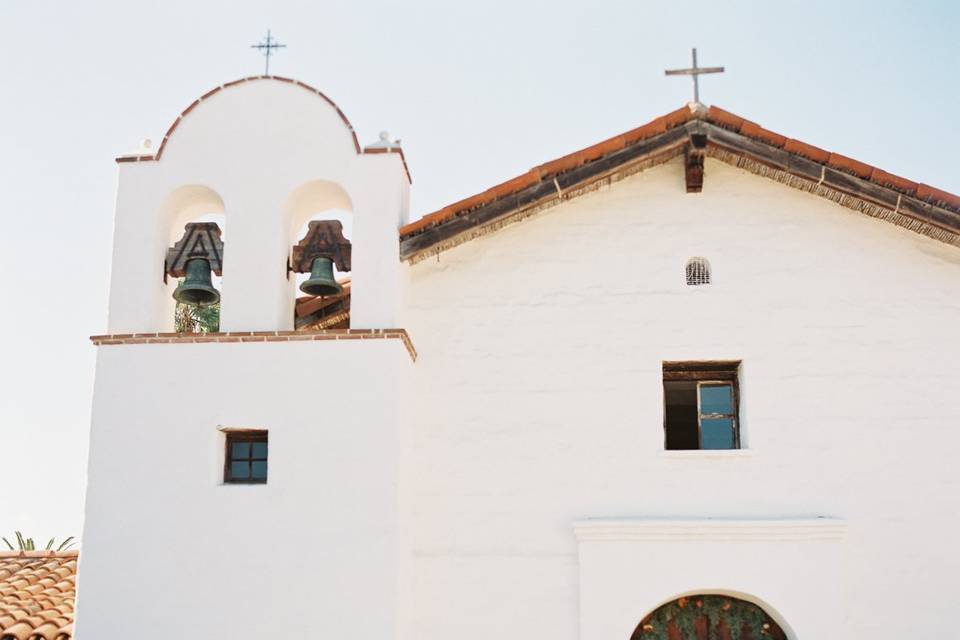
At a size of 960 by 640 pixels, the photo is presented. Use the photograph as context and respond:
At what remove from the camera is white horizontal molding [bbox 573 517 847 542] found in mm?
10867

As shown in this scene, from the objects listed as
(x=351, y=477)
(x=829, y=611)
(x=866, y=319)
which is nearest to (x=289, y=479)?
(x=351, y=477)

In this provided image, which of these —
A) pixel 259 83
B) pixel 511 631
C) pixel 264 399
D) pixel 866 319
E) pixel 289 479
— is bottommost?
pixel 511 631

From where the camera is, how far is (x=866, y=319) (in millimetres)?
11555

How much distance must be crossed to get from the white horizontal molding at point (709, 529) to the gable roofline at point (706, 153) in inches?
112

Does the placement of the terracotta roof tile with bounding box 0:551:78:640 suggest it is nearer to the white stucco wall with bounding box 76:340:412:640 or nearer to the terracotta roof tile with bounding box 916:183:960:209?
the white stucco wall with bounding box 76:340:412:640

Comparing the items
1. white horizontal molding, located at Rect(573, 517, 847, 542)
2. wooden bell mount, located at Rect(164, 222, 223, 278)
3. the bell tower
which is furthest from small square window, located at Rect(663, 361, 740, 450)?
wooden bell mount, located at Rect(164, 222, 223, 278)

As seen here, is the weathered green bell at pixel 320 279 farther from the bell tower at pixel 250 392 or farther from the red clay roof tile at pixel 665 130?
the red clay roof tile at pixel 665 130

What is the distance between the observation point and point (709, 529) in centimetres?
1093

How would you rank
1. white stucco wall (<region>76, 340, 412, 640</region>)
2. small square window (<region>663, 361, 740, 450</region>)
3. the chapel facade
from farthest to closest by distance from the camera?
small square window (<region>663, 361, 740, 450</region>)
the chapel facade
white stucco wall (<region>76, 340, 412, 640</region>)

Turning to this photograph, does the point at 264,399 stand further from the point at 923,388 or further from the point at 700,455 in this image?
the point at 923,388

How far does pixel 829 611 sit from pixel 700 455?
168 centimetres

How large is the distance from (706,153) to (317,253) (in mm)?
3688

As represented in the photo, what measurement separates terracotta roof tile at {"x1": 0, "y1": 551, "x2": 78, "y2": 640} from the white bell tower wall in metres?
2.85

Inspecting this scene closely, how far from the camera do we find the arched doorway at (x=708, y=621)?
10898mm
